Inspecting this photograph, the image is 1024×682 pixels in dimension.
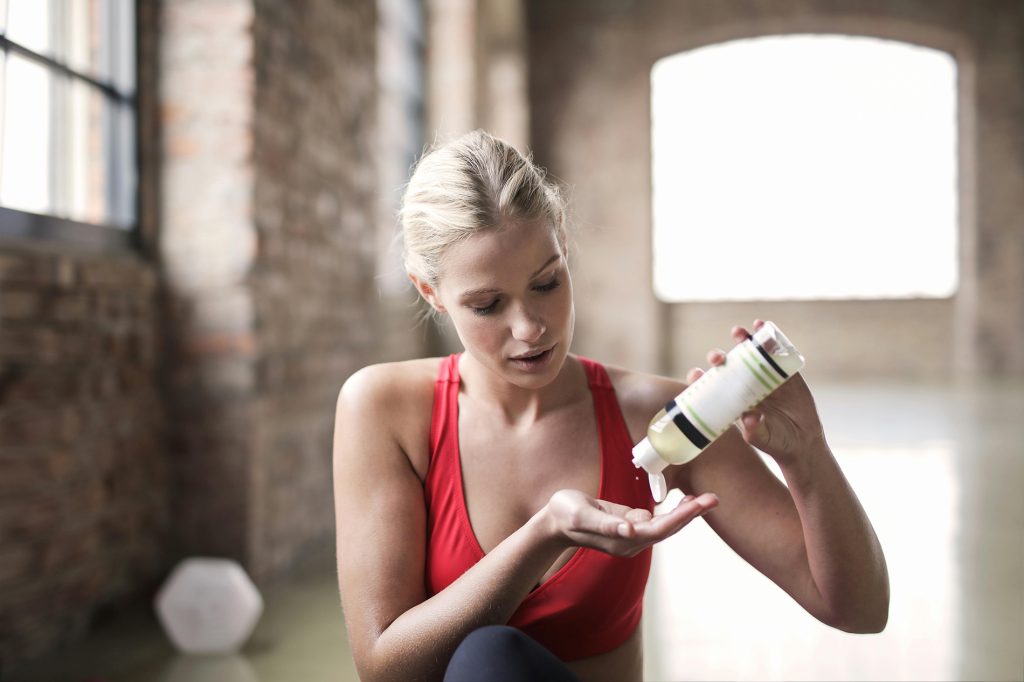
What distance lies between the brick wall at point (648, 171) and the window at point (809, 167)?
25cm

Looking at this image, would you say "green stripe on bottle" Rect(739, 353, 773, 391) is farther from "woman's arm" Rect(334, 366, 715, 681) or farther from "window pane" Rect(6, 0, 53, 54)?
"window pane" Rect(6, 0, 53, 54)

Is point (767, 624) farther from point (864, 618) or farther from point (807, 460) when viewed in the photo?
point (807, 460)

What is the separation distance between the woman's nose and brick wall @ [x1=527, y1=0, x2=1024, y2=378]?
7.39 m

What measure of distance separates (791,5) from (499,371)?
8369 mm

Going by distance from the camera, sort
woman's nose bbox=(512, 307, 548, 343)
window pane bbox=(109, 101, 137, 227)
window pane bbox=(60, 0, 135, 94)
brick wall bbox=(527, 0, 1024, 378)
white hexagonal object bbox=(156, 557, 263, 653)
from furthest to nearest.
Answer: brick wall bbox=(527, 0, 1024, 378) → window pane bbox=(109, 101, 137, 227) → window pane bbox=(60, 0, 135, 94) → white hexagonal object bbox=(156, 557, 263, 653) → woman's nose bbox=(512, 307, 548, 343)

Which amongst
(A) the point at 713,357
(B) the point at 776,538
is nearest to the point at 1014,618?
(B) the point at 776,538

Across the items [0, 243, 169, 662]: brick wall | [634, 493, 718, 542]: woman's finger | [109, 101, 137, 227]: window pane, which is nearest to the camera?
[634, 493, 718, 542]: woman's finger

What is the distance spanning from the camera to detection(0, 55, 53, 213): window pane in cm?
220

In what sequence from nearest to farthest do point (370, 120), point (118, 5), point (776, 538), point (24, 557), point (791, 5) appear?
point (776, 538) → point (24, 557) → point (118, 5) → point (370, 120) → point (791, 5)

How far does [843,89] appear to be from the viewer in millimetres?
9031

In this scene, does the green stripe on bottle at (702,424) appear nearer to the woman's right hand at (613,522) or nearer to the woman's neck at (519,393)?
the woman's right hand at (613,522)

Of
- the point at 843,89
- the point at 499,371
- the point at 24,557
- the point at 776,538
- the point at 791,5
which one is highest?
the point at 791,5

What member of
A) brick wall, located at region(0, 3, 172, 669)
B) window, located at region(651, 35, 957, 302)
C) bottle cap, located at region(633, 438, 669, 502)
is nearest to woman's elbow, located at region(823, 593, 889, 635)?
bottle cap, located at region(633, 438, 669, 502)

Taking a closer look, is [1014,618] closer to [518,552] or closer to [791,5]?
[518,552]
